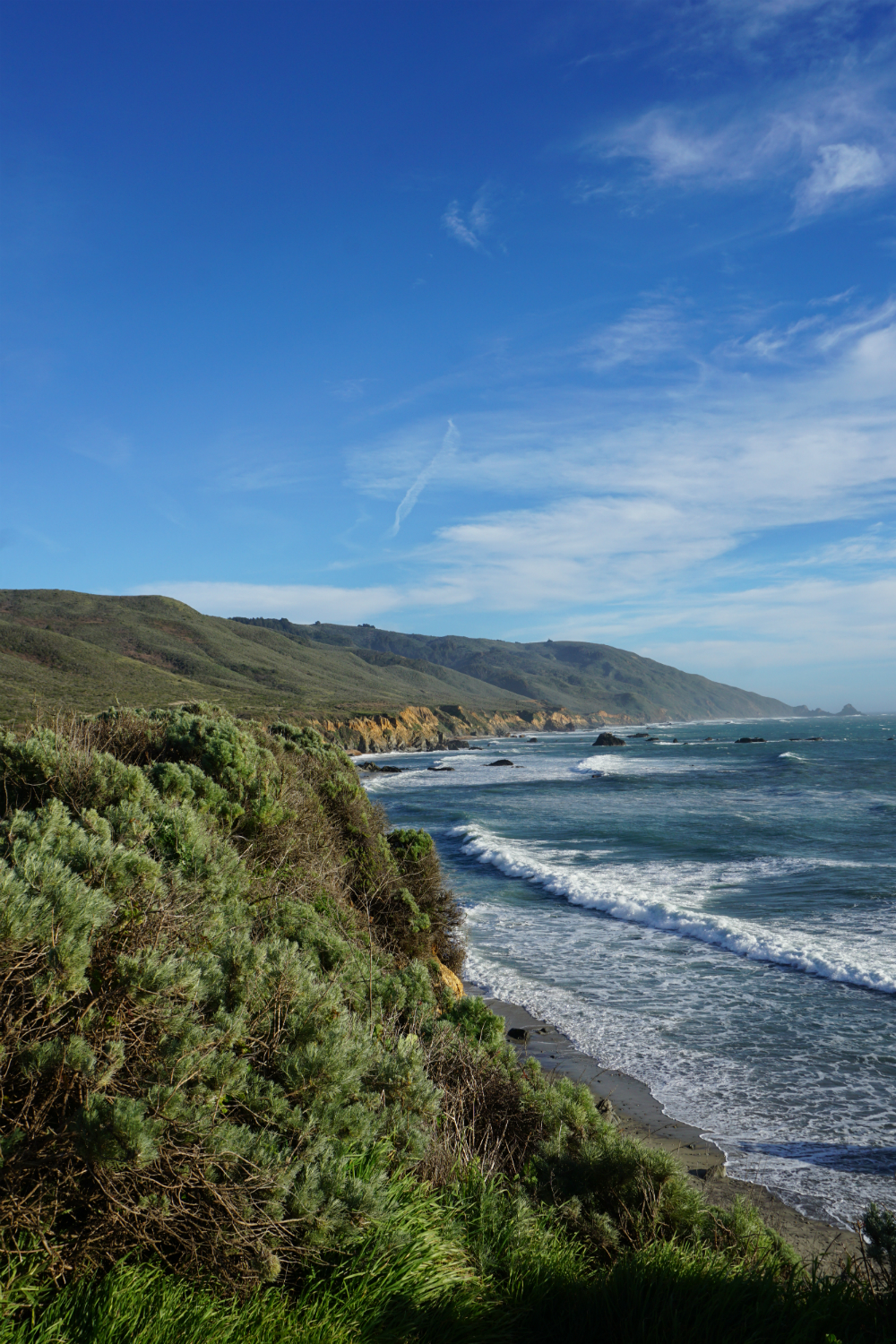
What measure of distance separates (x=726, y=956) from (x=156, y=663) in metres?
77.6

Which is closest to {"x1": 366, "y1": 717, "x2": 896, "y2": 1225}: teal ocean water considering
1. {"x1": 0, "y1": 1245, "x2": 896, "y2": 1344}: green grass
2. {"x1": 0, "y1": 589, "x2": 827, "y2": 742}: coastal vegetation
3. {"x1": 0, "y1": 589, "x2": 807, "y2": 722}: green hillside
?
{"x1": 0, "y1": 1245, "x2": 896, "y2": 1344}: green grass

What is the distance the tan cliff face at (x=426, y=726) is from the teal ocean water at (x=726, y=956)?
26817 mm

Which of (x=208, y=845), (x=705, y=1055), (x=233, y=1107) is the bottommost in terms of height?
(x=705, y=1055)

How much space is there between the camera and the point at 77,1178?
8.04ft

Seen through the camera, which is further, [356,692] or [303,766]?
[356,692]

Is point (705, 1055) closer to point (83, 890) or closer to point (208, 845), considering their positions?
point (208, 845)

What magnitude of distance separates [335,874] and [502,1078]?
3.74 meters

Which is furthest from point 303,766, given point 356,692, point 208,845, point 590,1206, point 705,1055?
point 356,692

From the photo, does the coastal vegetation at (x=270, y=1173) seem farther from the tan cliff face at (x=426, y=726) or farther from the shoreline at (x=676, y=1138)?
the tan cliff face at (x=426, y=726)

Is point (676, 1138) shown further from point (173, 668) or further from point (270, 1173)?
point (173, 668)

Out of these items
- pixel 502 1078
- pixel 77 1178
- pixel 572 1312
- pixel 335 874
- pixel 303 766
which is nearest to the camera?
pixel 77 1178

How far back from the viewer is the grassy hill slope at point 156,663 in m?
50.8

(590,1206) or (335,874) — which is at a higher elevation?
(335,874)

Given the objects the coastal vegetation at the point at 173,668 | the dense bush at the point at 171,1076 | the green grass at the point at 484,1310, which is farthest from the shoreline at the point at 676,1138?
the coastal vegetation at the point at 173,668
